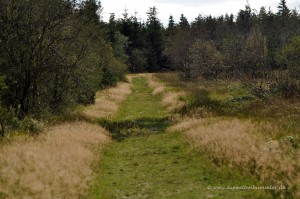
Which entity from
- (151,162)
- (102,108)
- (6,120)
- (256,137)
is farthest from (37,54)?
(256,137)

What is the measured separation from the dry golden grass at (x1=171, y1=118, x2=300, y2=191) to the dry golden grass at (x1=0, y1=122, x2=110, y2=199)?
4.53 m

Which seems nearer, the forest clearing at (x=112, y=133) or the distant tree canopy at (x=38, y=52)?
the forest clearing at (x=112, y=133)

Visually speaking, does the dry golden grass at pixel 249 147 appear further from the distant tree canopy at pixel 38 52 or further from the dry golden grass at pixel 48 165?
the distant tree canopy at pixel 38 52

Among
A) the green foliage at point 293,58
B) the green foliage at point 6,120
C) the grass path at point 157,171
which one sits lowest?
the grass path at point 157,171

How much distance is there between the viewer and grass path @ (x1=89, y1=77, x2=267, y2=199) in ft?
33.9

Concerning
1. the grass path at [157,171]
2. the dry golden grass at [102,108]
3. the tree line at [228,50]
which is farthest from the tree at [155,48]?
the grass path at [157,171]

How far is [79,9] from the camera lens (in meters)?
20.6

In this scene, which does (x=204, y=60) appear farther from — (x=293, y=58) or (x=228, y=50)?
(x=293, y=58)

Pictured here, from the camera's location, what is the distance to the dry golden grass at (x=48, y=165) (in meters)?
9.28

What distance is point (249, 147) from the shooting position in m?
12.6

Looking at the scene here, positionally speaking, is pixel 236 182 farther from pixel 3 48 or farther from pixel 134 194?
pixel 3 48

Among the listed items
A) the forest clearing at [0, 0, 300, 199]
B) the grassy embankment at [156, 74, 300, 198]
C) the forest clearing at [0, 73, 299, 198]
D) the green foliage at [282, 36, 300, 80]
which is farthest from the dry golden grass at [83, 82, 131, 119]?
the green foliage at [282, 36, 300, 80]

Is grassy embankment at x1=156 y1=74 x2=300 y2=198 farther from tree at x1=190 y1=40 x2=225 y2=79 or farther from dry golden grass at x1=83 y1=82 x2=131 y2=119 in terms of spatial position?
tree at x1=190 y1=40 x2=225 y2=79

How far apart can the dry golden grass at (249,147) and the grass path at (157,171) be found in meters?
0.49
